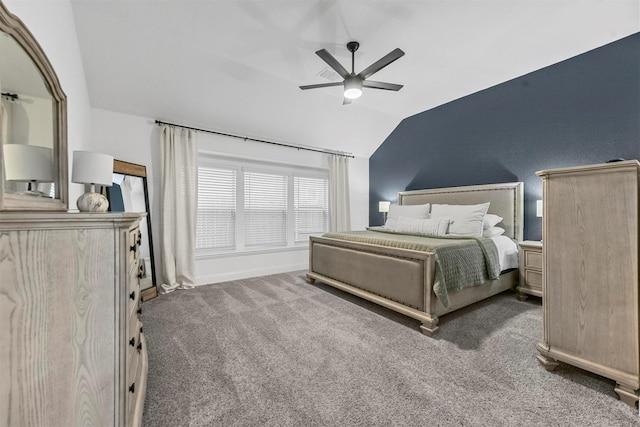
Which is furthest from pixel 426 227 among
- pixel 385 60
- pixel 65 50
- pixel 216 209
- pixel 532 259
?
pixel 65 50

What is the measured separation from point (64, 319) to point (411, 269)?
2.30 metres

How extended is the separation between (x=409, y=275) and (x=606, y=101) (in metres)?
3.08

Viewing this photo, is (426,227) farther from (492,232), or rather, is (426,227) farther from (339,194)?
(339,194)

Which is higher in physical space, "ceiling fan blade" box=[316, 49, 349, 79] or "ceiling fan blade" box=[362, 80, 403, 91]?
"ceiling fan blade" box=[316, 49, 349, 79]

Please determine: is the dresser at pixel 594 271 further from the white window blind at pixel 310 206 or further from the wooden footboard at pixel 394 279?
the white window blind at pixel 310 206

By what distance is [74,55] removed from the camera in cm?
230

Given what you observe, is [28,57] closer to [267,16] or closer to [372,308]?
[267,16]

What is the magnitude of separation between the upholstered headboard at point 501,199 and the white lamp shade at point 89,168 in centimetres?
430

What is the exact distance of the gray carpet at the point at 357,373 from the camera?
1.36m

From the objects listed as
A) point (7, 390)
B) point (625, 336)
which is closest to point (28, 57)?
point (7, 390)

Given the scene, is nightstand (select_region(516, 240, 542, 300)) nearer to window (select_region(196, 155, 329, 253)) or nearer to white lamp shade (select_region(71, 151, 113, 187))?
window (select_region(196, 155, 329, 253))

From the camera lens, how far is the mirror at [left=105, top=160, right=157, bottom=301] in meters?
3.07

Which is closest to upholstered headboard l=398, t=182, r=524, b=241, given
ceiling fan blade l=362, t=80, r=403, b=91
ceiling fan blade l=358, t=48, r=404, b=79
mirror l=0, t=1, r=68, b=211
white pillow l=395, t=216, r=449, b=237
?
white pillow l=395, t=216, r=449, b=237

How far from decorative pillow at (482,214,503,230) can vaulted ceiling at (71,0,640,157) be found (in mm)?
1923
